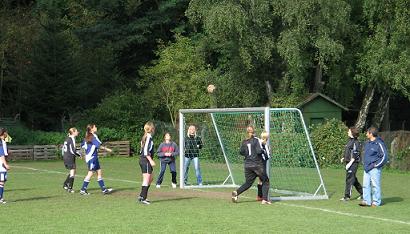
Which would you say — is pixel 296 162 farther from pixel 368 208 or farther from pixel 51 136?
pixel 51 136

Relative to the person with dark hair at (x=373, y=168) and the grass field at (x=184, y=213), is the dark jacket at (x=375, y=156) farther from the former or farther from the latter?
the grass field at (x=184, y=213)

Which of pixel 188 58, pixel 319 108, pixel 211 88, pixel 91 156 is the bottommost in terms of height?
pixel 91 156

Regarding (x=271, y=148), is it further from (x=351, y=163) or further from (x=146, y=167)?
(x=146, y=167)

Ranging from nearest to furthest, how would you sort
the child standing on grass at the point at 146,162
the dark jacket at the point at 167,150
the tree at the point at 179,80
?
the child standing on grass at the point at 146,162 < the dark jacket at the point at 167,150 < the tree at the point at 179,80

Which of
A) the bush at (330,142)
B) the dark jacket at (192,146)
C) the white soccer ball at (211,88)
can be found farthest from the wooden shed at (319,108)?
the dark jacket at (192,146)

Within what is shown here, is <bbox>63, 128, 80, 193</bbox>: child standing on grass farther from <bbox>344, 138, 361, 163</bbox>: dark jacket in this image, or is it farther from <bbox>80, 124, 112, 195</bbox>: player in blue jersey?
<bbox>344, 138, 361, 163</bbox>: dark jacket

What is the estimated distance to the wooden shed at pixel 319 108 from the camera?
132ft

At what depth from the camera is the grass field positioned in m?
13.1

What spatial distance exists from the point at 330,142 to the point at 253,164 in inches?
644

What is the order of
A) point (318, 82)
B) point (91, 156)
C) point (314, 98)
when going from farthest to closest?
point (318, 82) < point (314, 98) < point (91, 156)

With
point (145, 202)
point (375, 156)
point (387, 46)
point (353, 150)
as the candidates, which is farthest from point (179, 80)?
point (375, 156)

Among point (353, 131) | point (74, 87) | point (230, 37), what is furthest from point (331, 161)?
point (74, 87)

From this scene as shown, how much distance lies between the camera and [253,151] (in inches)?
679

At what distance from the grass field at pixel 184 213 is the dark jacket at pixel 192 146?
1.33m
